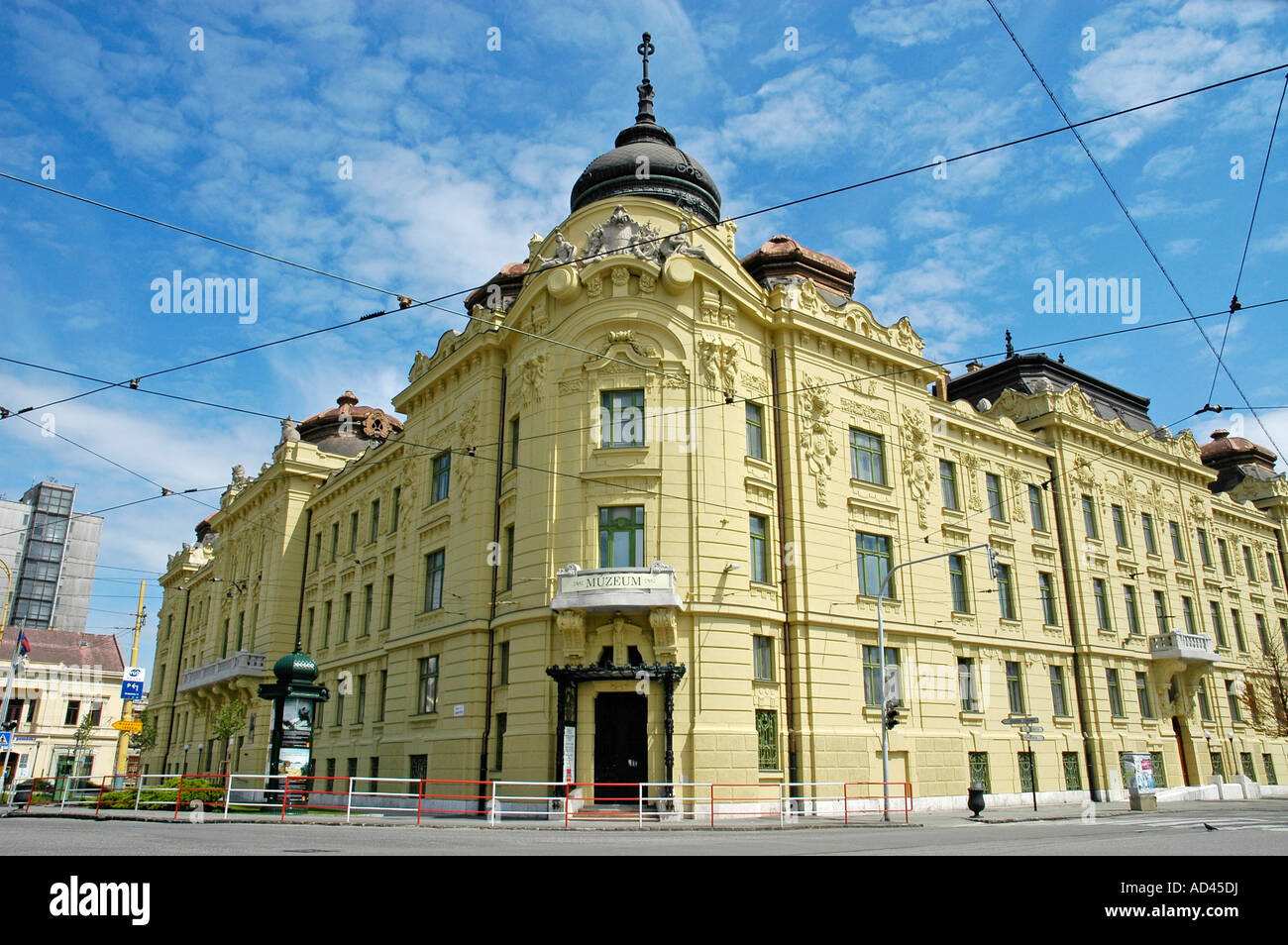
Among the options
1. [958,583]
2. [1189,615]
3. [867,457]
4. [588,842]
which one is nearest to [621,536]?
[867,457]

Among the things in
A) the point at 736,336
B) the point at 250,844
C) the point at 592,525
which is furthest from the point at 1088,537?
the point at 250,844

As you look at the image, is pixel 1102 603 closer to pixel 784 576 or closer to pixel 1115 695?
pixel 1115 695

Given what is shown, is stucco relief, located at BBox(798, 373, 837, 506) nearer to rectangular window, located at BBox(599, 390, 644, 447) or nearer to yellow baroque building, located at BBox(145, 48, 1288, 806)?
yellow baroque building, located at BBox(145, 48, 1288, 806)

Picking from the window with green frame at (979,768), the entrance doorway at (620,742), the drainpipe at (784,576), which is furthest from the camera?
the window with green frame at (979,768)

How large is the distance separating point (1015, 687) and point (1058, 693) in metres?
3.07

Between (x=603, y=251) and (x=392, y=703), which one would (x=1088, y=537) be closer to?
Result: (x=603, y=251)


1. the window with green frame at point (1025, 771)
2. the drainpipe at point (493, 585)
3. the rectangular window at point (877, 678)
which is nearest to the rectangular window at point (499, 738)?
the drainpipe at point (493, 585)

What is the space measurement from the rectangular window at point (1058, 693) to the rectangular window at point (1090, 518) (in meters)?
6.77

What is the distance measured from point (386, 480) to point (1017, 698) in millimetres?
27474

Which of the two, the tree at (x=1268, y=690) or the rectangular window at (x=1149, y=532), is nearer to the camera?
the tree at (x=1268, y=690)

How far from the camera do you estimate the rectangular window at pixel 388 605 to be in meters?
36.7

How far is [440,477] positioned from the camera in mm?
35031

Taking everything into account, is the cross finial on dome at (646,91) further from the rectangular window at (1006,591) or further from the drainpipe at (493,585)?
the rectangular window at (1006,591)

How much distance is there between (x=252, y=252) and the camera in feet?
48.8
